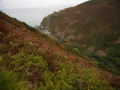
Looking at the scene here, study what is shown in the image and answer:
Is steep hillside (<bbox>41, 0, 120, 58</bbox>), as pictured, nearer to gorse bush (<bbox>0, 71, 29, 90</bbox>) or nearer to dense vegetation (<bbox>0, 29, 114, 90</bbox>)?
dense vegetation (<bbox>0, 29, 114, 90</bbox>)

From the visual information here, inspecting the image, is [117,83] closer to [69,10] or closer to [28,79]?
[28,79]

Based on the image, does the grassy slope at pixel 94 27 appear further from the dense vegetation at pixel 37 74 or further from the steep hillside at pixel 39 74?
the dense vegetation at pixel 37 74

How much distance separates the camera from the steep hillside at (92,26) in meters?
78.9

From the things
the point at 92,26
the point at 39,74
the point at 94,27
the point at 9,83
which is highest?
the point at 9,83

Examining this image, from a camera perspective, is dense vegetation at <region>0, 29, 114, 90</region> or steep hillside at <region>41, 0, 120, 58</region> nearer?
dense vegetation at <region>0, 29, 114, 90</region>

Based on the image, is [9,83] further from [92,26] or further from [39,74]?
[92,26]

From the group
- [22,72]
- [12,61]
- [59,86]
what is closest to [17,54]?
[12,61]

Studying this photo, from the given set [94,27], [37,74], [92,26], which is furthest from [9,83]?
[92,26]

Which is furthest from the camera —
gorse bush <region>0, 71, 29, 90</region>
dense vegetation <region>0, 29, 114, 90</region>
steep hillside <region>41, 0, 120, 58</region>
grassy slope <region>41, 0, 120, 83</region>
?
steep hillside <region>41, 0, 120, 58</region>

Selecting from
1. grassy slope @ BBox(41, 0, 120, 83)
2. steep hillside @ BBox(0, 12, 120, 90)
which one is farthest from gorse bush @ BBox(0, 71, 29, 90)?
grassy slope @ BBox(41, 0, 120, 83)

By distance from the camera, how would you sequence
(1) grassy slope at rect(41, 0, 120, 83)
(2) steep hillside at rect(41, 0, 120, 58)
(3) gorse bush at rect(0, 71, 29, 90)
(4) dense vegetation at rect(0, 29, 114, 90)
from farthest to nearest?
(2) steep hillside at rect(41, 0, 120, 58) < (1) grassy slope at rect(41, 0, 120, 83) < (4) dense vegetation at rect(0, 29, 114, 90) < (3) gorse bush at rect(0, 71, 29, 90)

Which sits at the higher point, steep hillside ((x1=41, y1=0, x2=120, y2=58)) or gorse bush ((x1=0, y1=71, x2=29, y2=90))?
gorse bush ((x1=0, y1=71, x2=29, y2=90))

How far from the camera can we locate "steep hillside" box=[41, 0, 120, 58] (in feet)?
259

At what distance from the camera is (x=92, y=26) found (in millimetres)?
91500
